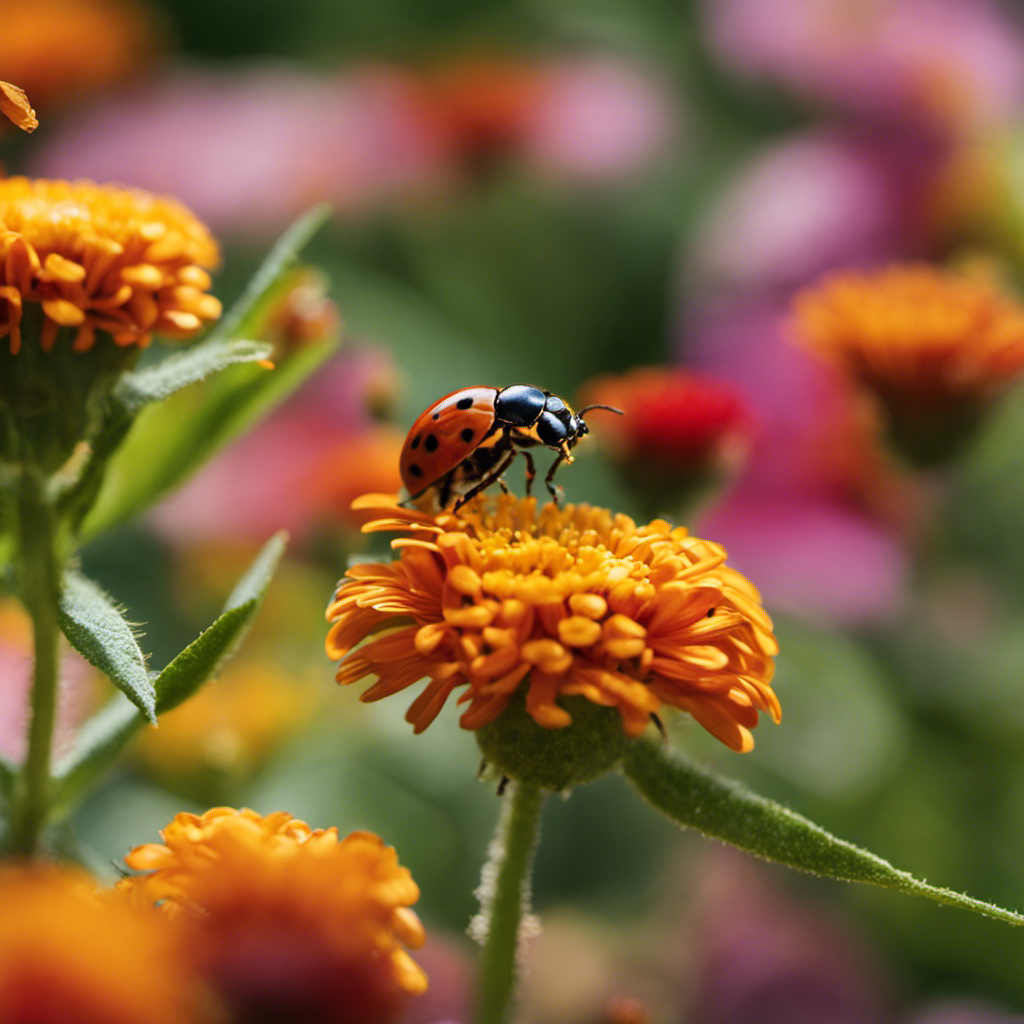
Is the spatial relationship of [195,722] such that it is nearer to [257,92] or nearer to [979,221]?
[979,221]

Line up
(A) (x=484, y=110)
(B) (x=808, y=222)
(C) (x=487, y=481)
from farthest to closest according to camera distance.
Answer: (A) (x=484, y=110) → (B) (x=808, y=222) → (C) (x=487, y=481)

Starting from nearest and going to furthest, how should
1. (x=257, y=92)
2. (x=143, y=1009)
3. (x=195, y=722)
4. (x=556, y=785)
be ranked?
(x=143, y=1009)
(x=556, y=785)
(x=195, y=722)
(x=257, y=92)

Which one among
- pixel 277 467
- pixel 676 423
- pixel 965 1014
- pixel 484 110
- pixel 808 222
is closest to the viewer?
pixel 676 423

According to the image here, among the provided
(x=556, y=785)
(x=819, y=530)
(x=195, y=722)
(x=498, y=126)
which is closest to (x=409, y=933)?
(x=556, y=785)

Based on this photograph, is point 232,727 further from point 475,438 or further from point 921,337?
point 921,337

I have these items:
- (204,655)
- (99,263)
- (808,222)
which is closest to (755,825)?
(204,655)

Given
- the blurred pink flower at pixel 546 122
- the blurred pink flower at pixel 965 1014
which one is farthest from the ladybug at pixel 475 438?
the blurred pink flower at pixel 546 122

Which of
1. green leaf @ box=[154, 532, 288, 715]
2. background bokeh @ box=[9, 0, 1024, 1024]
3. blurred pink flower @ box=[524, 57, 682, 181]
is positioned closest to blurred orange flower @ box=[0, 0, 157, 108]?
background bokeh @ box=[9, 0, 1024, 1024]
